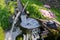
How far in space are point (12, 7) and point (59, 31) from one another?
1463 mm

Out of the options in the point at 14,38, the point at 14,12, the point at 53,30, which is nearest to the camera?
the point at 53,30

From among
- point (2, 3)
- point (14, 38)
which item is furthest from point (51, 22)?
point (2, 3)

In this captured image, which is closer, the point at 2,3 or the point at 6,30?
the point at 6,30

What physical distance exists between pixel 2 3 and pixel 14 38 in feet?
3.74

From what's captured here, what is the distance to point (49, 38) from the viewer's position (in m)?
5.35

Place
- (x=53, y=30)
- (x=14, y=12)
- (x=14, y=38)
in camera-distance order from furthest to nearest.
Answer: (x=14, y=12)
(x=14, y=38)
(x=53, y=30)

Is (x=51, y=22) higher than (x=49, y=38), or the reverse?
(x=51, y=22)

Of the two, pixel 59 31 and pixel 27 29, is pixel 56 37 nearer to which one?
pixel 59 31

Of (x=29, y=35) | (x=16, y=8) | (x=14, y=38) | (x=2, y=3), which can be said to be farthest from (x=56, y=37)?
(x=2, y=3)

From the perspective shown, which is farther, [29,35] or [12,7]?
[12,7]

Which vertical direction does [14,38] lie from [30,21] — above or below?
below

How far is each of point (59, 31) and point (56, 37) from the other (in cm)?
22

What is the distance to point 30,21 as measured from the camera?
5398 millimetres

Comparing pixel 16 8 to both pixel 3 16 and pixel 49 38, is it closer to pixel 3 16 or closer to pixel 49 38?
pixel 3 16
